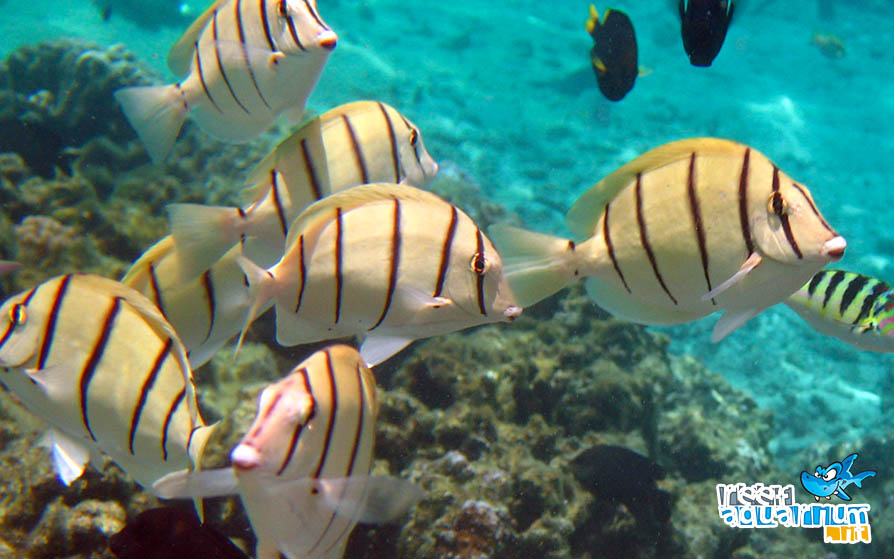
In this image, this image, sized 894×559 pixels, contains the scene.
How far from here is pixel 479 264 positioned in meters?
1.79

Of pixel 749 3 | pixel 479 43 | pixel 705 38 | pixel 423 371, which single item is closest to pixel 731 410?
pixel 423 371

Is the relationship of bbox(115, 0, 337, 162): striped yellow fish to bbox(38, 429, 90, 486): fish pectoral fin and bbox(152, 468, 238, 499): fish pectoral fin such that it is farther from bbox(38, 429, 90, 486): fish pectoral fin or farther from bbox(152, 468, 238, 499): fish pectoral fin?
bbox(152, 468, 238, 499): fish pectoral fin

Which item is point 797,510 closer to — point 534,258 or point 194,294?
point 534,258

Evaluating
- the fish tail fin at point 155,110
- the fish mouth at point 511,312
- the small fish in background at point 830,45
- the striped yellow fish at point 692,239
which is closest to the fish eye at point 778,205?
the striped yellow fish at point 692,239

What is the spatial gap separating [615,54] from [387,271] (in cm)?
360

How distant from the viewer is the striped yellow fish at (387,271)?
1.78 meters

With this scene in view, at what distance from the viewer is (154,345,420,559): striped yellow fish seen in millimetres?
1172

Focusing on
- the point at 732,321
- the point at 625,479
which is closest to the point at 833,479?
the point at 625,479

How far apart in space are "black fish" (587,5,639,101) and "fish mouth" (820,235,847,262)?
10.3 ft

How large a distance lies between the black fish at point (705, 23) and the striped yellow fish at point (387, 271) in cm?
233

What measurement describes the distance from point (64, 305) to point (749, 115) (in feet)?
52.4

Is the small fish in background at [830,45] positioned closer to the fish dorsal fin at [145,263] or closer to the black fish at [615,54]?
the black fish at [615,54]

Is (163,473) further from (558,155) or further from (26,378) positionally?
(558,155)

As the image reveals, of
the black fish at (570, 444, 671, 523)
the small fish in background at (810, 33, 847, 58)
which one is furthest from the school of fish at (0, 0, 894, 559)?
the small fish in background at (810, 33, 847, 58)
